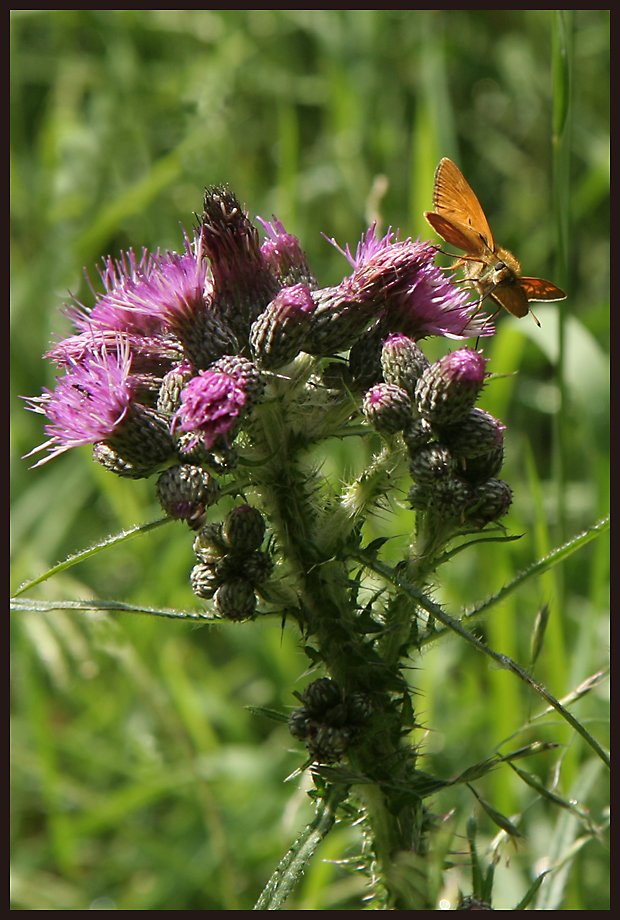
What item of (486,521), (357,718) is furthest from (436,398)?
(357,718)

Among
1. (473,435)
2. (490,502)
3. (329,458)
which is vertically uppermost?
(329,458)

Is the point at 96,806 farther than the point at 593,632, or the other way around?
the point at 96,806

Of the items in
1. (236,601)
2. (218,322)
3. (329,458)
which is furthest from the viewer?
(329,458)

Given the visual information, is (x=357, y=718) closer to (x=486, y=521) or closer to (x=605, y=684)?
(x=486, y=521)

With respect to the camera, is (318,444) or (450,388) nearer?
(450,388)

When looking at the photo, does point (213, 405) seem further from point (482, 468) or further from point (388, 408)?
point (482, 468)

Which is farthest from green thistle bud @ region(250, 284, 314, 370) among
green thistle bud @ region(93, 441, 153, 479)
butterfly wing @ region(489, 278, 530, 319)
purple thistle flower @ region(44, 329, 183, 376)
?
butterfly wing @ region(489, 278, 530, 319)

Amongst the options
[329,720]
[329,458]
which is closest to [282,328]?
[329,720]

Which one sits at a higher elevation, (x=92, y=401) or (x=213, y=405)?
(x=92, y=401)
